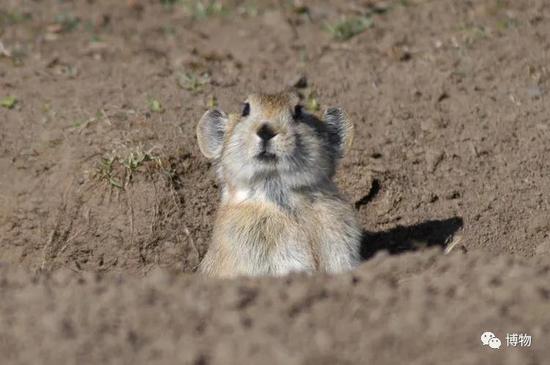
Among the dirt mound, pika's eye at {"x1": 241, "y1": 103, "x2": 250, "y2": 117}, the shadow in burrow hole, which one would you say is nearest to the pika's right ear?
pika's eye at {"x1": 241, "y1": 103, "x2": 250, "y2": 117}

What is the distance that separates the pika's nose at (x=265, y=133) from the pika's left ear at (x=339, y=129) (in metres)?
0.91

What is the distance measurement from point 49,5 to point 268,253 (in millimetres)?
6669

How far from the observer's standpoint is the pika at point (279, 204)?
22.9 feet

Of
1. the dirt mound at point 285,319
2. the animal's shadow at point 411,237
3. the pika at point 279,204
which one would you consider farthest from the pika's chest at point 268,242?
the animal's shadow at point 411,237

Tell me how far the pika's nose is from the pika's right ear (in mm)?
818

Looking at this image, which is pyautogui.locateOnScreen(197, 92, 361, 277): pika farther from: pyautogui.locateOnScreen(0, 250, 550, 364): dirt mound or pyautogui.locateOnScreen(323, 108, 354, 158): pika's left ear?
pyautogui.locateOnScreen(0, 250, 550, 364): dirt mound

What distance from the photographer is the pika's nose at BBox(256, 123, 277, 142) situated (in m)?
6.80

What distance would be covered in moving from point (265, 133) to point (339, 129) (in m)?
1.04

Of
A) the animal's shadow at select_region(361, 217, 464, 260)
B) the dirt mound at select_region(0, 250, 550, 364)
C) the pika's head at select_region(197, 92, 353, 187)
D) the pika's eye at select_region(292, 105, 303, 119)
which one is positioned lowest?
the animal's shadow at select_region(361, 217, 464, 260)

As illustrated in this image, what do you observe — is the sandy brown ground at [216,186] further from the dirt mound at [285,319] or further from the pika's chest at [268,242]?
the pika's chest at [268,242]

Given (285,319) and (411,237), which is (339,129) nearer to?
(411,237)

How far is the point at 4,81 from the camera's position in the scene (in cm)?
1002

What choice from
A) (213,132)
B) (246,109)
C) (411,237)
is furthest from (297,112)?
(411,237)

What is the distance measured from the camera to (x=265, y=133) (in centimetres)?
682
